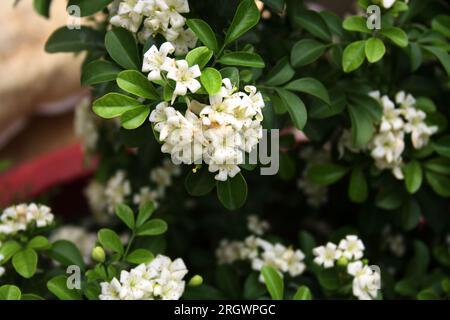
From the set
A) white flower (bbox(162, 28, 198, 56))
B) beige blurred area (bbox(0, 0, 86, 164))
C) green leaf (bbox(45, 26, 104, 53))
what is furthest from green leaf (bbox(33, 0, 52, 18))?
beige blurred area (bbox(0, 0, 86, 164))

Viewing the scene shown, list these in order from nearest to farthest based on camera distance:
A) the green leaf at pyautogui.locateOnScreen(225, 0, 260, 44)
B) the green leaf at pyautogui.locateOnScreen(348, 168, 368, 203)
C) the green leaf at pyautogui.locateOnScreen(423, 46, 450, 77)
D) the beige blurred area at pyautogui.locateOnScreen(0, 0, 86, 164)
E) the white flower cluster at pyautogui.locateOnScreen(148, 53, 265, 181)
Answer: the white flower cluster at pyautogui.locateOnScreen(148, 53, 265, 181) → the green leaf at pyautogui.locateOnScreen(225, 0, 260, 44) → the green leaf at pyautogui.locateOnScreen(423, 46, 450, 77) → the green leaf at pyautogui.locateOnScreen(348, 168, 368, 203) → the beige blurred area at pyautogui.locateOnScreen(0, 0, 86, 164)

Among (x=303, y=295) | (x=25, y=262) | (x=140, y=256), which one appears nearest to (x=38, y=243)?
(x=25, y=262)

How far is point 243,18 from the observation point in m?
0.78

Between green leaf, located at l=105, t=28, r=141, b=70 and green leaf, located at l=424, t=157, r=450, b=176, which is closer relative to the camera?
green leaf, located at l=105, t=28, r=141, b=70

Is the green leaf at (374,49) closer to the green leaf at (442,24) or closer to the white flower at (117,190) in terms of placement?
the green leaf at (442,24)

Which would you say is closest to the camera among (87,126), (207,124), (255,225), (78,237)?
(207,124)

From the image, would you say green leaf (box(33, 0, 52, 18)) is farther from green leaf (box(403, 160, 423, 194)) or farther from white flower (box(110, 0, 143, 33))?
green leaf (box(403, 160, 423, 194))

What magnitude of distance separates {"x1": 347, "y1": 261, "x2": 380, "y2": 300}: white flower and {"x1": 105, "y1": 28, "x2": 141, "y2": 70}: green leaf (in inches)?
14.7

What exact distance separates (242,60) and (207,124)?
0.42 ft

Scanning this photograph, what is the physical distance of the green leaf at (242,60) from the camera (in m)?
0.76

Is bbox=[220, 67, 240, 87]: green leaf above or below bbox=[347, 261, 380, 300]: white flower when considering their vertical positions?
above

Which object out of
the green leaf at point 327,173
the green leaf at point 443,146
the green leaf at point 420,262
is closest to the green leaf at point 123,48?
the green leaf at point 327,173

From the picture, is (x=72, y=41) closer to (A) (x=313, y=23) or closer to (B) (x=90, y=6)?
(B) (x=90, y=6)

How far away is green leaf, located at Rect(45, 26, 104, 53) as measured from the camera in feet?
3.09
